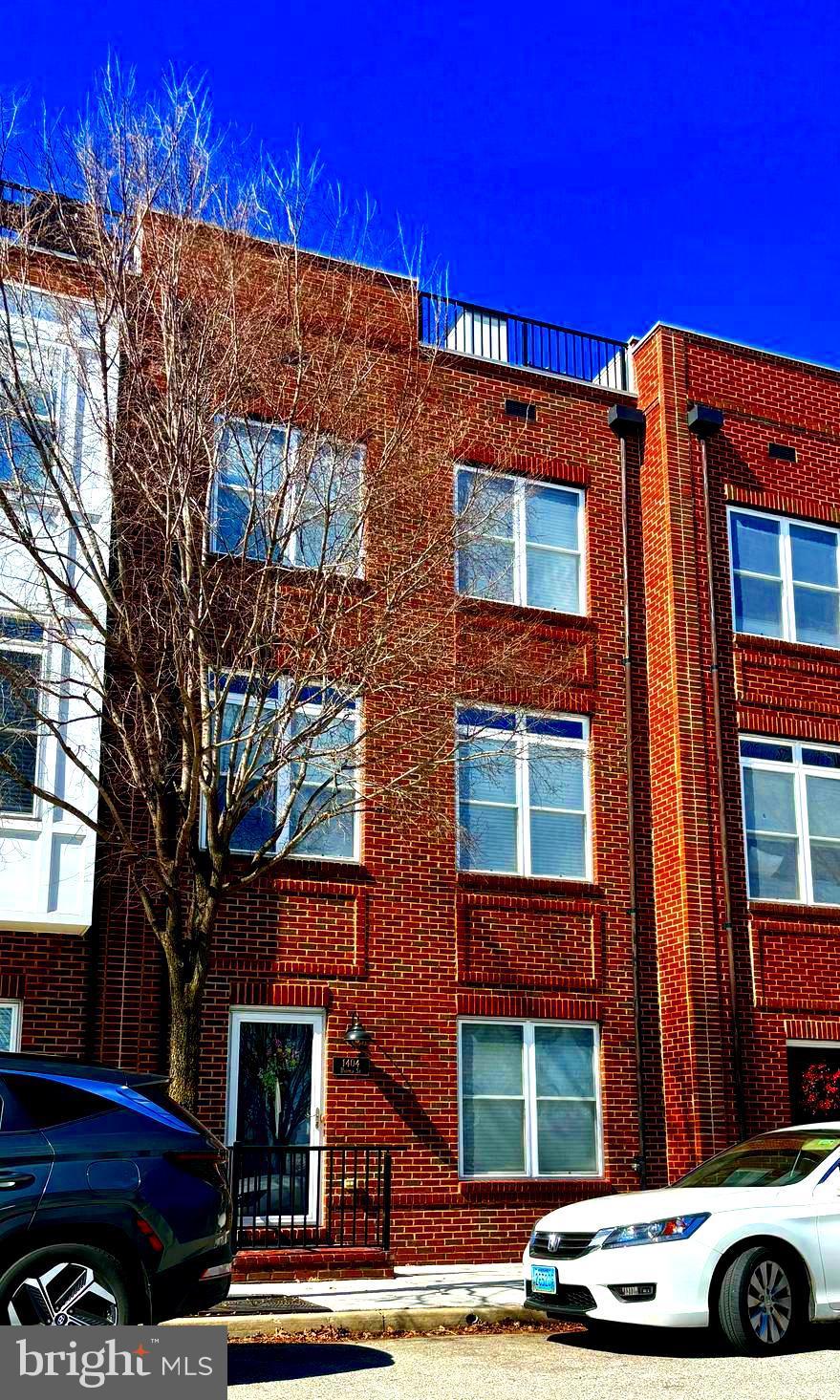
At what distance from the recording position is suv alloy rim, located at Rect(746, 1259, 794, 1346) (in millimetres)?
9422

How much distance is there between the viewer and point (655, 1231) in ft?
31.7

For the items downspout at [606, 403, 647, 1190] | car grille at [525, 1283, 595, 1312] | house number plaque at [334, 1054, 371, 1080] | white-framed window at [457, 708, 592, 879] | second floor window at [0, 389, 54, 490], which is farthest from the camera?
downspout at [606, 403, 647, 1190]

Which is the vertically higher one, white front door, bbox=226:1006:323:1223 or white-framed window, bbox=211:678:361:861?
white-framed window, bbox=211:678:361:861

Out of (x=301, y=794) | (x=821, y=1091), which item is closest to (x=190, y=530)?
(x=301, y=794)

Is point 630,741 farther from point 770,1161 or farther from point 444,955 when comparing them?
point 770,1161

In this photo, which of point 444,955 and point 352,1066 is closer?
point 352,1066

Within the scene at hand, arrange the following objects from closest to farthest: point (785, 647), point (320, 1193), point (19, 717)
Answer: point (19, 717), point (320, 1193), point (785, 647)

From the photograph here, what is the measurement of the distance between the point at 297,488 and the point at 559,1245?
248 inches

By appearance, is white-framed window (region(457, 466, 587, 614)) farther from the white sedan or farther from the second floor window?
the white sedan

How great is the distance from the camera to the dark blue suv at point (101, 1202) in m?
7.43

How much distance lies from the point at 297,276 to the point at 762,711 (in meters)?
8.05

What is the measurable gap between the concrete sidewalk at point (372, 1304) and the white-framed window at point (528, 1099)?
82.9 inches

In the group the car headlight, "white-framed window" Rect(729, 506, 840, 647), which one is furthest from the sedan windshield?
"white-framed window" Rect(729, 506, 840, 647)

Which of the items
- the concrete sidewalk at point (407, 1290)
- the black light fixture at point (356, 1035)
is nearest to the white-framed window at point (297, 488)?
the black light fixture at point (356, 1035)
